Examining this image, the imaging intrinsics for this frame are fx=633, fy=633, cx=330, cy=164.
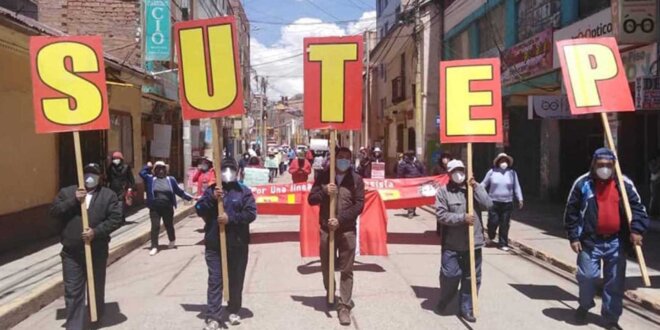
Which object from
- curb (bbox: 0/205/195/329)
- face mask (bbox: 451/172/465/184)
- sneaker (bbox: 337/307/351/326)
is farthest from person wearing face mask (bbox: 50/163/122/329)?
face mask (bbox: 451/172/465/184)

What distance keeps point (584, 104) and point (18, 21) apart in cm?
759

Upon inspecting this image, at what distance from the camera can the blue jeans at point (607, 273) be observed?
6.07 metres

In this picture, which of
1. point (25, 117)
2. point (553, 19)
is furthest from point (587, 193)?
point (553, 19)

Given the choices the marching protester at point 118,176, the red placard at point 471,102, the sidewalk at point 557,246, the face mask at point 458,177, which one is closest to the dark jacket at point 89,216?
the face mask at point 458,177

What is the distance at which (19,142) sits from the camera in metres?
11.1

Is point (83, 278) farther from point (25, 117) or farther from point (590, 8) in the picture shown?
point (590, 8)

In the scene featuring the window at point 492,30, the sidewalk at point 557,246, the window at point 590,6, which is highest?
the window at point 492,30

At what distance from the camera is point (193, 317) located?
6.63 m

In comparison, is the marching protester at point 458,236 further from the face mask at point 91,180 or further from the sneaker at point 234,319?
the face mask at point 91,180

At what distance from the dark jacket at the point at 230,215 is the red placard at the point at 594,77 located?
3.76 m

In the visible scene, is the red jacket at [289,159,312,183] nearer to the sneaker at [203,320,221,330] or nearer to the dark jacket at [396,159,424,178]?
the dark jacket at [396,159,424,178]

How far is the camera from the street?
6.44 metres

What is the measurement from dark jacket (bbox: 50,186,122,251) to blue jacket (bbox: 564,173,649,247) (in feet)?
14.8

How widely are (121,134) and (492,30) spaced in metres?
12.8
